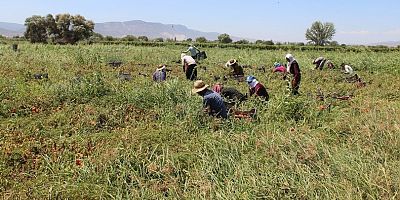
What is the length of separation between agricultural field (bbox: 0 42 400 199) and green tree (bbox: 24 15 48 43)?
41.0 meters

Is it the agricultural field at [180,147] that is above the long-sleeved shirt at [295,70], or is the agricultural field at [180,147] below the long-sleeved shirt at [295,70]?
below

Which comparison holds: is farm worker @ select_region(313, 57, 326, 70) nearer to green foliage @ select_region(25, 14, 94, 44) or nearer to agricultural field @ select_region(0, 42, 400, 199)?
agricultural field @ select_region(0, 42, 400, 199)

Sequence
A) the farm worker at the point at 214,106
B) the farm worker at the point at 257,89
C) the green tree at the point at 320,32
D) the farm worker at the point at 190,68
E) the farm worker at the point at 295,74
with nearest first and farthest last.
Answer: the farm worker at the point at 214,106 → the farm worker at the point at 257,89 → the farm worker at the point at 295,74 → the farm worker at the point at 190,68 → the green tree at the point at 320,32

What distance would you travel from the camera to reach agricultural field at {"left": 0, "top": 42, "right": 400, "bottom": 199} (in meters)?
4.09

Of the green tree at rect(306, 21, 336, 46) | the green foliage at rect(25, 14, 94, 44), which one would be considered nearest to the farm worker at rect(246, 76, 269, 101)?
the green foliage at rect(25, 14, 94, 44)

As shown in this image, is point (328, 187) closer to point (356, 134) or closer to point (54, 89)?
point (356, 134)

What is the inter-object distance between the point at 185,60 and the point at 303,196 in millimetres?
9646

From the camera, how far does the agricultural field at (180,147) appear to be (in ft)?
13.4

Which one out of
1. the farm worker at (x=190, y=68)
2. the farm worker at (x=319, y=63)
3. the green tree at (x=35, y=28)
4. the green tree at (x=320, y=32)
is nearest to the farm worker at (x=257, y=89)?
the farm worker at (x=190, y=68)

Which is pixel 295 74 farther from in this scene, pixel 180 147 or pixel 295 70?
pixel 180 147

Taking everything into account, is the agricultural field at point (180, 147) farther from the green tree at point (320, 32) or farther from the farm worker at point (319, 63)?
the green tree at point (320, 32)

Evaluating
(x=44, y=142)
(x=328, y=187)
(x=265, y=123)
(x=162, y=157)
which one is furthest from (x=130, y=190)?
(x=265, y=123)

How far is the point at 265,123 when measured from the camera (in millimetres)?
6652

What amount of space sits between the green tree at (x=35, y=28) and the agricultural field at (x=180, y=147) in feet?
135
